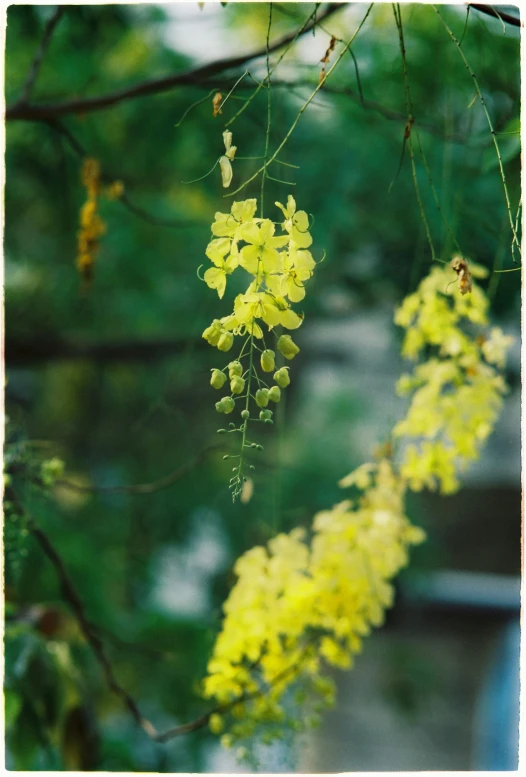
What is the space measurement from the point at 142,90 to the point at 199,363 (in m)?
0.88

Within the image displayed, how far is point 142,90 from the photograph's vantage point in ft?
2.97

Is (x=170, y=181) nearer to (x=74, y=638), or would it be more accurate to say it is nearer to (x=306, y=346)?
(x=306, y=346)

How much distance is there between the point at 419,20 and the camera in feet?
3.66

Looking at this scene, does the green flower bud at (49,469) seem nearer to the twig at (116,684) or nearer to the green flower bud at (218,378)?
the twig at (116,684)

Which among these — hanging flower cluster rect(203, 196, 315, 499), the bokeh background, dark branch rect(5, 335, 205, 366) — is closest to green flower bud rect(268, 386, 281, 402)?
hanging flower cluster rect(203, 196, 315, 499)

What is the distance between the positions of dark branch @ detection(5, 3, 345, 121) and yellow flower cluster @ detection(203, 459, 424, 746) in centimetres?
47

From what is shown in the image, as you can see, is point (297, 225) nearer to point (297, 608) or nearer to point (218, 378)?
point (218, 378)

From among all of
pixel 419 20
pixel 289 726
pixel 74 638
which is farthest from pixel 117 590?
pixel 419 20

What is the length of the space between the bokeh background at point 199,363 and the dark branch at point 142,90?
43mm

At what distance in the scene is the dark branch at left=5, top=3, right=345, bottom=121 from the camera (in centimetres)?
82

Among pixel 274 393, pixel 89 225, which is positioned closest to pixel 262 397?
pixel 274 393

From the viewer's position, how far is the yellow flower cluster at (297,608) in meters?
0.78

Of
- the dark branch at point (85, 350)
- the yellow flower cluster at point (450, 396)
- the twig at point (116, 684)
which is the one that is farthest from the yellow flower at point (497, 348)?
the dark branch at point (85, 350)

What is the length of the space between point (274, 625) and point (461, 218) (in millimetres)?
653
